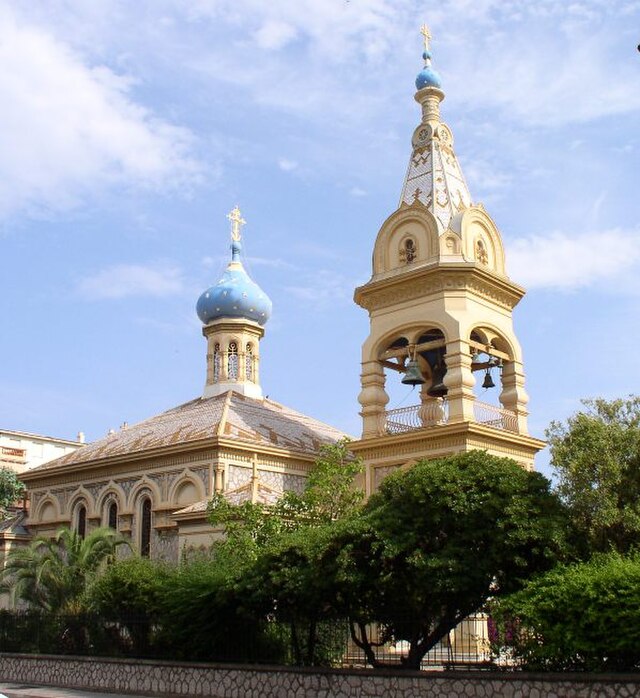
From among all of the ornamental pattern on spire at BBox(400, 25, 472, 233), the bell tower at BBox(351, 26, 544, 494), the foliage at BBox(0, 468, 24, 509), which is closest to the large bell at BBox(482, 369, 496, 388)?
the bell tower at BBox(351, 26, 544, 494)

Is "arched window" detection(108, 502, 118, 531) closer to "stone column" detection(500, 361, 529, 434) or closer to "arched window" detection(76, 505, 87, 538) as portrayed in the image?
"arched window" detection(76, 505, 87, 538)

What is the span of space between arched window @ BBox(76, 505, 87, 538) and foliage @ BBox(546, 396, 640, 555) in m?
19.6

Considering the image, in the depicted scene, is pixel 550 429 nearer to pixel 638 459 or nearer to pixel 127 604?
pixel 638 459

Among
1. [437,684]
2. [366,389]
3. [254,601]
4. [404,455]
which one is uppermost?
[366,389]

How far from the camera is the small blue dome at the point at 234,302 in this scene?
1406 inches

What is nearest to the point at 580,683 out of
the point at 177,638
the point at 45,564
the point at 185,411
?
the point at 177,638

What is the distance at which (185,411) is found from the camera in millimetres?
33031

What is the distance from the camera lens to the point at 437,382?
27.4 m

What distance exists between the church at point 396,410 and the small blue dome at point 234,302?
4264 millimetres

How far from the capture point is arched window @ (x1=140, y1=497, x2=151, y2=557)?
96.2 ft

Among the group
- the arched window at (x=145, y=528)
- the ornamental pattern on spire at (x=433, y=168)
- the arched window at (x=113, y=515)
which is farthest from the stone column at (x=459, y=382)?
the arched window at (x=113, y=515)

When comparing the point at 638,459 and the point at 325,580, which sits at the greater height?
the point at 638,459

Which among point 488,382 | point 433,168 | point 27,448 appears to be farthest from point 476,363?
point 27,448

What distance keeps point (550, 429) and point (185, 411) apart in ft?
59.2
